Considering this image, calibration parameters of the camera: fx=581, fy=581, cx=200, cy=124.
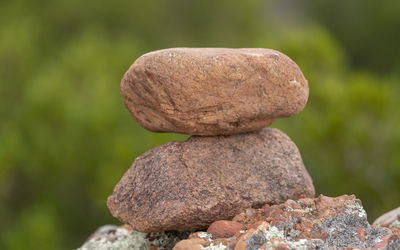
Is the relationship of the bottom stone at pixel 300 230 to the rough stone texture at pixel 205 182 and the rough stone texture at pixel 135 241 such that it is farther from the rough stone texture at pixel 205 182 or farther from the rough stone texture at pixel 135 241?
the rough stone texture at pixel 135 241

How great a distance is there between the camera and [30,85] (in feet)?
40.0

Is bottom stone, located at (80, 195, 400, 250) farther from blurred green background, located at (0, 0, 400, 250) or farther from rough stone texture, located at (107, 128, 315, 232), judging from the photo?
blurred green background, located at (0, 0, 400, 250)

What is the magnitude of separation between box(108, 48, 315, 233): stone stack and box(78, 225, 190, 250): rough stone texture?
0.40 m

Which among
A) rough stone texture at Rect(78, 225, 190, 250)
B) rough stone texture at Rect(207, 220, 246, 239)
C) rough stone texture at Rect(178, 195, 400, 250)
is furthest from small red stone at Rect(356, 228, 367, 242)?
rough stone texture at Rect(78, 225, 190, 250)

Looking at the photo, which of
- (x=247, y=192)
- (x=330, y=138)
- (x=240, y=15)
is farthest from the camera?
(x=240, y=15)

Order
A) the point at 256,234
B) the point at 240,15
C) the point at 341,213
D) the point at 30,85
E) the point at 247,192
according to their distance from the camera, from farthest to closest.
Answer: the point at 240,15, the point at 30,85, the point at 247,192, the point at 341,213, the point at 256,234

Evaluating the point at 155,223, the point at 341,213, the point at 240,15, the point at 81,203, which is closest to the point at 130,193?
the point at 155,223

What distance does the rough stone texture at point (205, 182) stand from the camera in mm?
4074

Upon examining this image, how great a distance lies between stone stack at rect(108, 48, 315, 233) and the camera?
4.05m

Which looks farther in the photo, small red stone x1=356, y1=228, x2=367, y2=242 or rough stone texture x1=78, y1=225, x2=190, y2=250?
rough stone texture x1=78, y1=225, x2=190, y2=250

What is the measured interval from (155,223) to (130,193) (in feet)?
1.23

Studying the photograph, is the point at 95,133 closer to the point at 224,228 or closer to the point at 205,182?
the point at 205,182

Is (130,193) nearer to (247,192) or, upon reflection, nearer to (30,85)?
(247,192)

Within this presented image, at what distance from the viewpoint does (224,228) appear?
3.88 m
